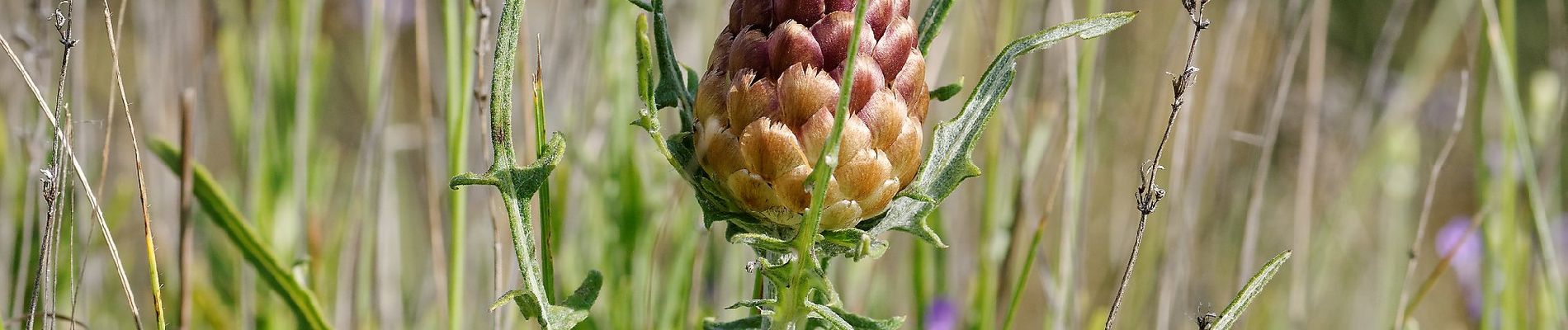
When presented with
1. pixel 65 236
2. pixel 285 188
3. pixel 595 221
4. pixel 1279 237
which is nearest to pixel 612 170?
pixel 595 221

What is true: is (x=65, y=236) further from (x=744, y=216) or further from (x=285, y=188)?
(x=744, y=216)

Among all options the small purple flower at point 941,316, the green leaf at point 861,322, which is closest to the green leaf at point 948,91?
the green leaf at point 861,322

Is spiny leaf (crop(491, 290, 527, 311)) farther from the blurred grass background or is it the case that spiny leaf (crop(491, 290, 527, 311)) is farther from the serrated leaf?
the blurred grass background

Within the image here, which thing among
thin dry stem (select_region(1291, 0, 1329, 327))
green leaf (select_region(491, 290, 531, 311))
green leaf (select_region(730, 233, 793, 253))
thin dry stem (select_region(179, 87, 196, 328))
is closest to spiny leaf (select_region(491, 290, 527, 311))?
green leaf (select_region(491, 290, 531, 311))

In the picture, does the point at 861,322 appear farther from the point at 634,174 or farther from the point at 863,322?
the point at 634,174

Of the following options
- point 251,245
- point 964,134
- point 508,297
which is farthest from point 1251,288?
point 251,245

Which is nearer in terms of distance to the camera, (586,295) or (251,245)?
(586,295)
